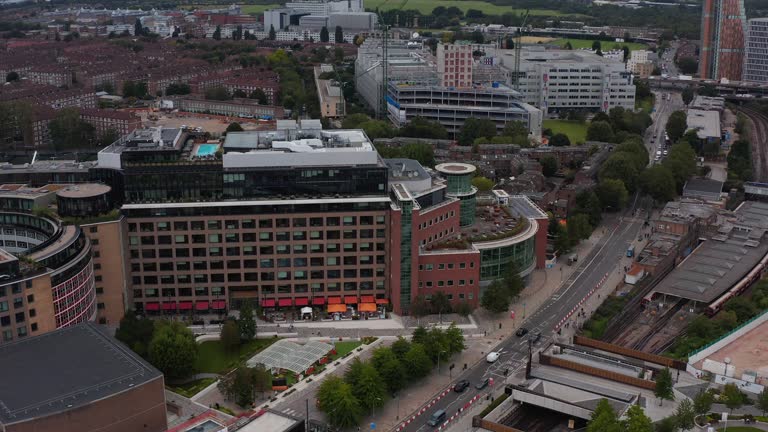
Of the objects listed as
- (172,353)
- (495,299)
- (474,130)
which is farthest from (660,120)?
(172,353)

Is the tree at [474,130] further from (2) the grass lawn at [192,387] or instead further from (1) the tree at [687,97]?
(2) the grass lawn at [192,387]

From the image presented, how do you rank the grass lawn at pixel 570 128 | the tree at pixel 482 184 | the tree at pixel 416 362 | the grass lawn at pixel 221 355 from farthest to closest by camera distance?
the grass lawn at pixel 570 128
the tree at pixel 482 184
the grass lawn at pixel 221 355
the tree at pixel 416 362

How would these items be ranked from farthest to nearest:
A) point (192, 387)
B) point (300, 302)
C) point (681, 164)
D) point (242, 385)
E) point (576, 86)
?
point (576, 86)
point (681, 164)
point (300, 302)
point (192, 387)
point (242, 385)

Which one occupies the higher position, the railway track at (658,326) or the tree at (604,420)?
the tree at (604,420)

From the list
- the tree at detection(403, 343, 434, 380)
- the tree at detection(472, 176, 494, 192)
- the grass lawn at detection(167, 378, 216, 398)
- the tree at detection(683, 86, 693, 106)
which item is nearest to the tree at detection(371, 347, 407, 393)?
the tree at detection(403, 343, 434, 380)

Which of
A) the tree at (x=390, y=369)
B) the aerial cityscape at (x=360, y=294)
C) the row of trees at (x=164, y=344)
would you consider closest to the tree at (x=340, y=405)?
the aerial cityscape at (x=360, y=294)

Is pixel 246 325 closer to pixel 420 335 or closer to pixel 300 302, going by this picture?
pixel 300 302
